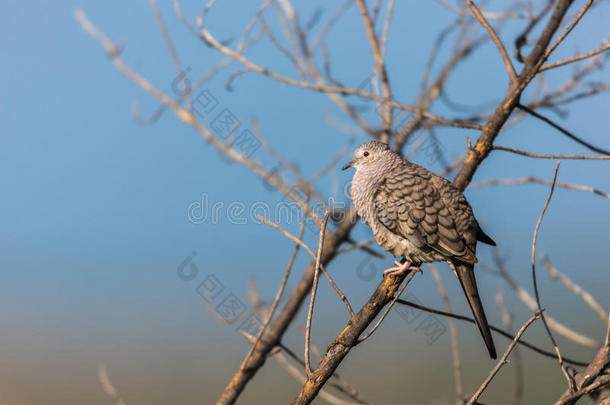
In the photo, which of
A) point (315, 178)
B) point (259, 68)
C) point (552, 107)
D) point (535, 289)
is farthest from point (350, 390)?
point (552, 107)

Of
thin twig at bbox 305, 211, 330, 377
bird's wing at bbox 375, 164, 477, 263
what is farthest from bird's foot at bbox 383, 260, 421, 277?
thin twig at bbox 305, 211, 330, 377

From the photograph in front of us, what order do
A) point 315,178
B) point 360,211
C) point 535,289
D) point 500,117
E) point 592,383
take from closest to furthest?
point 592,383, point 535,289, point 500,117, point 360,211, point 315,178

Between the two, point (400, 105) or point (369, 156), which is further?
point (369, 156)

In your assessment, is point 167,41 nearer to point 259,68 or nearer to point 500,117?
point 259,68

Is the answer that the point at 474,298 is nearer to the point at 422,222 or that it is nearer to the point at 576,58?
the point at 422,222

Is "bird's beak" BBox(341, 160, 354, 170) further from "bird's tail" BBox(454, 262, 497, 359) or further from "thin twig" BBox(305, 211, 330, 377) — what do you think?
"thin twig" BBox(305, 211, 330, 377)

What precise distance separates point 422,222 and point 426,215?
63mm

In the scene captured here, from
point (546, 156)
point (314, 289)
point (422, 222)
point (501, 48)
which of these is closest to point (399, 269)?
point (422, 222)

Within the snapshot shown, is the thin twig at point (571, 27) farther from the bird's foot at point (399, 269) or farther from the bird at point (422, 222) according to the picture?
the bird's foot at point (399, 269)

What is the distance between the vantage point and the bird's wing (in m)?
3.54

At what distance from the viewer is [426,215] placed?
12.0ft

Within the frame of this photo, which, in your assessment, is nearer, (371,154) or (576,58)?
(576,58)

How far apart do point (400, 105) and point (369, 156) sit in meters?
0.95

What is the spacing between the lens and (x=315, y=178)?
4469 mm
